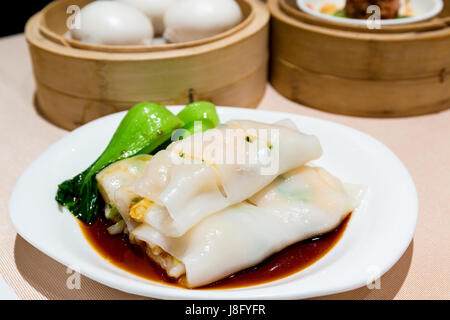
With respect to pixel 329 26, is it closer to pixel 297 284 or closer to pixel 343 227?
pixel 343 227

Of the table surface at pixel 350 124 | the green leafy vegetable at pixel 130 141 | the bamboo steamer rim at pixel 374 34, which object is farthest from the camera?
the bamboo steamer rim at pixel 374 34

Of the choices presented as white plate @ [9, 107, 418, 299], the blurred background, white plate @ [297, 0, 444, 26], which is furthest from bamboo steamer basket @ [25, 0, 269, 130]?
the blurred background

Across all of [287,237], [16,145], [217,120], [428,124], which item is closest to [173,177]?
[287,237]

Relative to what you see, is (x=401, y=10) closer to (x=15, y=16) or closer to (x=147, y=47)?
(x=147, y=47)

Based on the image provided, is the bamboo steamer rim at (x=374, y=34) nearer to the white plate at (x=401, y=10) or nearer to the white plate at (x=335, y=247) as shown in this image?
the white plate at (x=401, y=10)

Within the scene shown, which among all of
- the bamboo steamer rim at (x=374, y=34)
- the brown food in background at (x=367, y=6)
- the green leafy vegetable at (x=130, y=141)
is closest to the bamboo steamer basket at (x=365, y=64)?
the bamboo steamer rim at (x=374, y=34)

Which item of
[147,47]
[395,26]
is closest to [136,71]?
[147,47]
